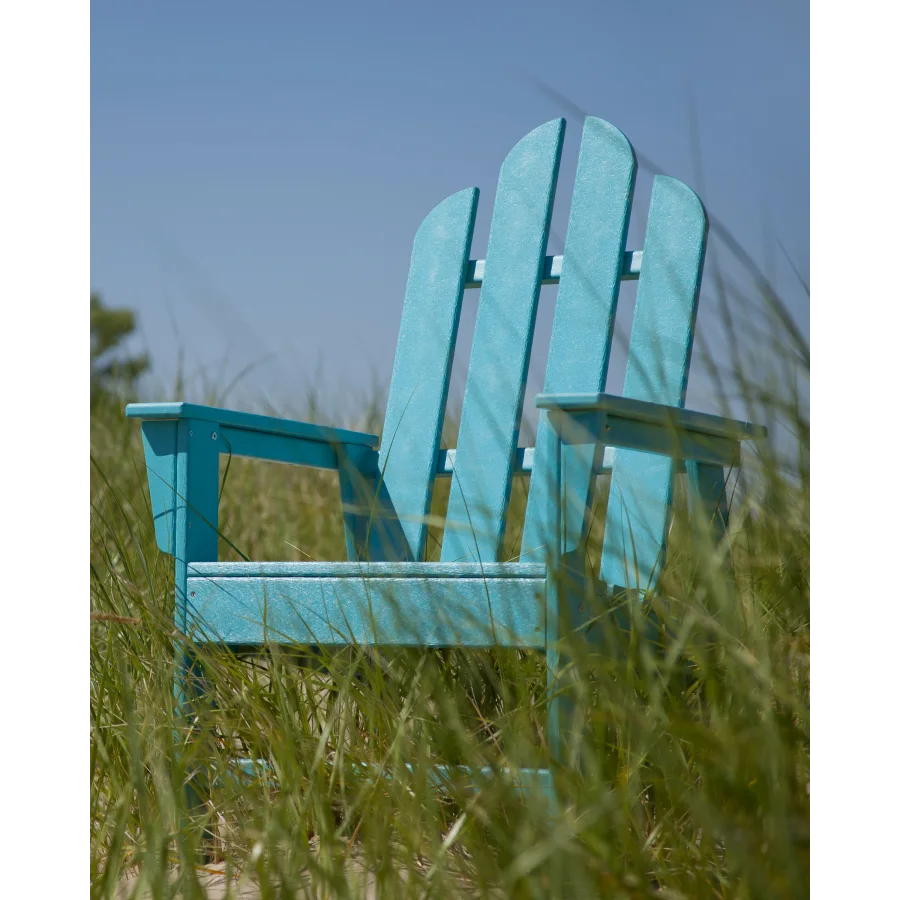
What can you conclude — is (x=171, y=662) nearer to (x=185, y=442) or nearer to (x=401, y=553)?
(x=185, y=442)

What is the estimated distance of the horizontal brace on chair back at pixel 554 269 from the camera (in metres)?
2.17

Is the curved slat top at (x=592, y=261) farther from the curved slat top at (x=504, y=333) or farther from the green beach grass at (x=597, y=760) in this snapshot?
the green beach grass at (x=597, y=760)

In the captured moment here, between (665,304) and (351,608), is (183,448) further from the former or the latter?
(665,304)

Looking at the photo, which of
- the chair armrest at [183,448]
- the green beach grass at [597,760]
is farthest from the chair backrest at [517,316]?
the green beach grass at [597,760]

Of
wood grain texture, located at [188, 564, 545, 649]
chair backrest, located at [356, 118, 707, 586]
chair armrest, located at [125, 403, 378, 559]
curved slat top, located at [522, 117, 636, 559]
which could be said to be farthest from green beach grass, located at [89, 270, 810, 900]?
curved slat top, located at [522, 117, 636, 559]

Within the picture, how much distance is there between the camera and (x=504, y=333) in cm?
229

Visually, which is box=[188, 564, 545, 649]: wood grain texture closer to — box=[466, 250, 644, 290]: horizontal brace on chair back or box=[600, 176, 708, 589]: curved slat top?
box=[600, 176, 708, 589]: curved slat top

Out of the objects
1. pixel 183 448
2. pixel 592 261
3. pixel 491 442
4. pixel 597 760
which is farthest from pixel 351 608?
pixel 592 261

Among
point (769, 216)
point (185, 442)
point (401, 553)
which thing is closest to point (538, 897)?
point (769, 216)

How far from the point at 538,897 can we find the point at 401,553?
1.34 meters

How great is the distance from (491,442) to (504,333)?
289mm

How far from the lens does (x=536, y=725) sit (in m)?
1.46

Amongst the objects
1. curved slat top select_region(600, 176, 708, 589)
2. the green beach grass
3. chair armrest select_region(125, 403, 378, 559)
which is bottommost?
the green beach grass

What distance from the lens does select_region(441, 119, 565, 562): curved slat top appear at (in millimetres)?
2115
